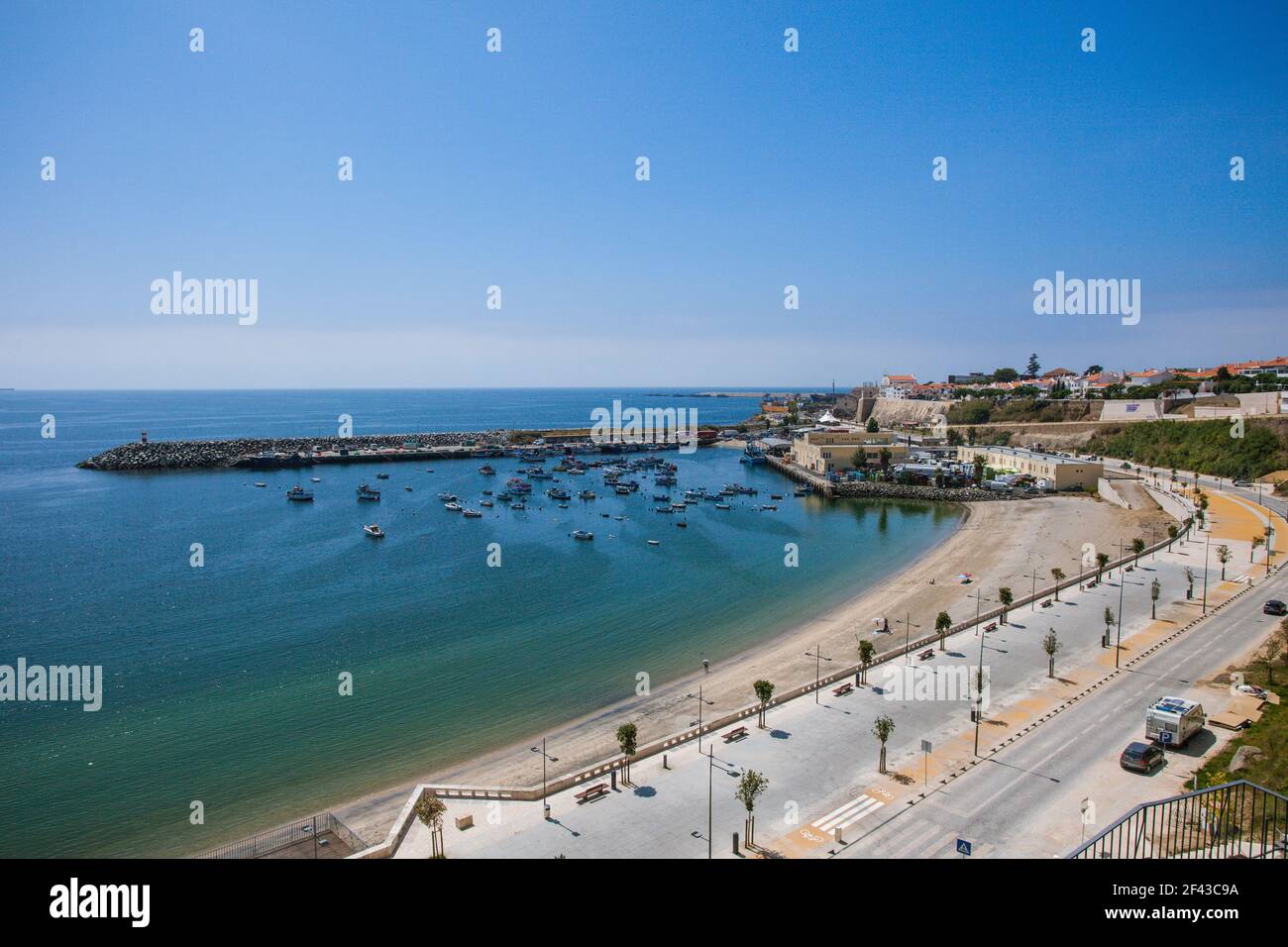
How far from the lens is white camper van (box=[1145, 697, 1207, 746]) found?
15250mm

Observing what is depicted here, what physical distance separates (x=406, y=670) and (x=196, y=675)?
21.2 feet

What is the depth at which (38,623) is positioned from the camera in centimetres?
2792

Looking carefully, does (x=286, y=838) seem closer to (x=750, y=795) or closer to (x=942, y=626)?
(x=750, y=795)

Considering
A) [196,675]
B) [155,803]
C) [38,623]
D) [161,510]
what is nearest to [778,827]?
[155,803]

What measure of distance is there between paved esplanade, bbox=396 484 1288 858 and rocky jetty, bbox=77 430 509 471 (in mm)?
68537

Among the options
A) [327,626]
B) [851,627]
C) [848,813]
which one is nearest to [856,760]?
[848,813]

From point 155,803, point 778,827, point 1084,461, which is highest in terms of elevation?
point 1084,461

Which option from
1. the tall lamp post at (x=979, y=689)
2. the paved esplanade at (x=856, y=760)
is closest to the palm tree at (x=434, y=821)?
the paved esplanade at (x=856, y=760)

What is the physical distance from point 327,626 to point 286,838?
14793 millimetres

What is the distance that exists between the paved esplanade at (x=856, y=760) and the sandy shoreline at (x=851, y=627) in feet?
4.39

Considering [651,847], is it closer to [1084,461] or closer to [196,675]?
[196,675]

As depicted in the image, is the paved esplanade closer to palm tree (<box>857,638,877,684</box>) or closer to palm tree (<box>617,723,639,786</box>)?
palm tree (<box>617,723,639,786</box>)

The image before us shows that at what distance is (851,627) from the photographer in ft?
89.9

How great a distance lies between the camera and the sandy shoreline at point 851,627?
57.8ft
